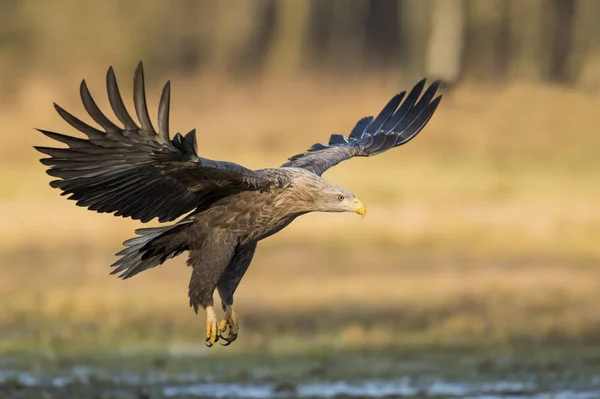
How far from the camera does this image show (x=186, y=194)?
7.84 m

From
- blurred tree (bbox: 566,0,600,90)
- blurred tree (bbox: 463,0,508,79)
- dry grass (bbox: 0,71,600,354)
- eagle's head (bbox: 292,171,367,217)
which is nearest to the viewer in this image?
eagle's head (bbox: 292,171,367,217)

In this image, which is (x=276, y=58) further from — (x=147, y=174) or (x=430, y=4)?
(x=147, y=174)

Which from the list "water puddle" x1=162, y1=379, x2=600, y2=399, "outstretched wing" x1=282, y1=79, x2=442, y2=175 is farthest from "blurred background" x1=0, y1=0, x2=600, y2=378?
"outstretched wing" x1=282, y1=79, x2=442, y2=175

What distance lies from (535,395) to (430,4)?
70.4 ft

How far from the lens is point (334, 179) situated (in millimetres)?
21359

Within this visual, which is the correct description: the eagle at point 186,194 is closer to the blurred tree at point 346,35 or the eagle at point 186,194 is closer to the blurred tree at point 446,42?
the blurred tree at point 446,42

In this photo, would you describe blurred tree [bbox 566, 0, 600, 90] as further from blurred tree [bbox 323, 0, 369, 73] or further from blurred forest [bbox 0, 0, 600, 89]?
blurred tree [bbox 323, 0, 369, 73]

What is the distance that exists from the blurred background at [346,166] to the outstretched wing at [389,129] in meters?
2.73

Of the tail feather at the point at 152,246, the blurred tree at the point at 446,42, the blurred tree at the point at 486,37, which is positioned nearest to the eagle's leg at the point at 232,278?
the tail feather at the point at 152,246

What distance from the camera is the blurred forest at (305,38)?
30375 millimetres

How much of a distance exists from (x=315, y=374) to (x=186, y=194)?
3427mm

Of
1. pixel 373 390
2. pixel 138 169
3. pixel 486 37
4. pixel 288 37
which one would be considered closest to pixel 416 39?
pixel 288 37

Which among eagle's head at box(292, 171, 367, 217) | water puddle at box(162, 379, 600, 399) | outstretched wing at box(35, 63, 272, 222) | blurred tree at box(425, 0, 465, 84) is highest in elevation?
blurred tree at box(425, 0, 465, 84)

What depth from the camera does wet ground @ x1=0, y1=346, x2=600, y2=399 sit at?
10086 mm
